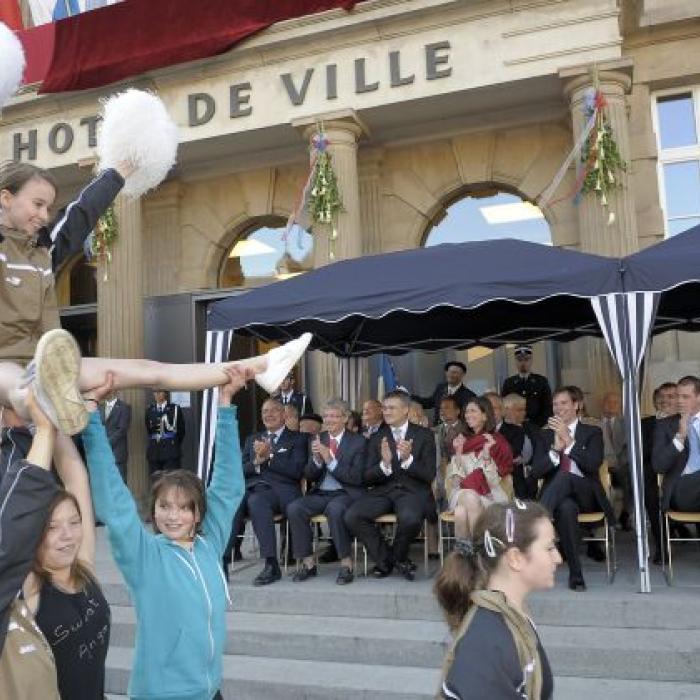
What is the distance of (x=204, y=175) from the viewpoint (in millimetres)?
12922

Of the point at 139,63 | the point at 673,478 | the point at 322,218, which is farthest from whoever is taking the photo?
the point at 139,63

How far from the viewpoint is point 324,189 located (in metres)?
10.4

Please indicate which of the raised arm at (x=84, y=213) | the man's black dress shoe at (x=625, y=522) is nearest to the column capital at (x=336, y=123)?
the man's black dress shoe at (x=625, y=522)

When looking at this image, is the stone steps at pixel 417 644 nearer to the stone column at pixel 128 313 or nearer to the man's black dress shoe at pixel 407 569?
the man's black dress shoe at pixel 407 569

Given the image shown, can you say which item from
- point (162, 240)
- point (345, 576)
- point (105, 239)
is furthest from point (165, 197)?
point (345, 576)

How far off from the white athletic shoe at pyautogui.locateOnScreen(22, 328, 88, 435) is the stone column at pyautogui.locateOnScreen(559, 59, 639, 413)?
8.34 meters

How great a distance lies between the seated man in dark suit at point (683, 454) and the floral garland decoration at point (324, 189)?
5.56 m

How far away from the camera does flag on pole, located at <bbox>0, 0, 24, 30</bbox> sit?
1263cm

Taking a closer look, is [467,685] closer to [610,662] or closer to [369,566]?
[610,662]

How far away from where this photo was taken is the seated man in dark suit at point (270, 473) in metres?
6.98

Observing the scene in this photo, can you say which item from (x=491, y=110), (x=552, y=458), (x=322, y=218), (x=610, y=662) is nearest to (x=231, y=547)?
(x=552, y=458)

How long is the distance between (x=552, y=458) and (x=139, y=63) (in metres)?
8.40

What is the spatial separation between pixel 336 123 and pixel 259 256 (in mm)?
3208

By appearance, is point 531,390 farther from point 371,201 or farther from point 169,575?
point 169,575
